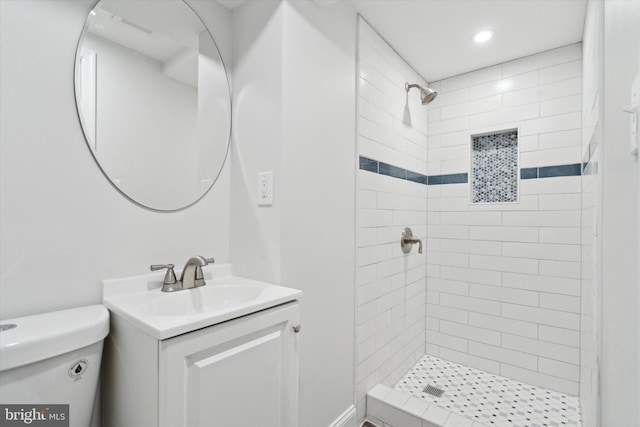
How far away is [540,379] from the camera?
2123mm

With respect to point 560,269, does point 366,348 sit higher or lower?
lower

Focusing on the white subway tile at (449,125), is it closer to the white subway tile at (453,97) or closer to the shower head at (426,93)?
the white subway tile at (453,97)

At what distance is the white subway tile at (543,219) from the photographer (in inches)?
80.5

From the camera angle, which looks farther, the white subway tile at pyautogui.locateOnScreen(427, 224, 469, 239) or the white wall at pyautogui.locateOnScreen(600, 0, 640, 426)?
the white subway tile at pyautogui.locateOnScreen(427, 224, 469, 239)

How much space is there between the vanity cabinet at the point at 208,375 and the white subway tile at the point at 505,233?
5.90ft

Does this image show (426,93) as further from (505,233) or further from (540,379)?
(540,379)

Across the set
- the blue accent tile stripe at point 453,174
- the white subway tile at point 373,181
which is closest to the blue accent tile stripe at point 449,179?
the blue accent tile stripe at point 453,174

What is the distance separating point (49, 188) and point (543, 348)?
292cm

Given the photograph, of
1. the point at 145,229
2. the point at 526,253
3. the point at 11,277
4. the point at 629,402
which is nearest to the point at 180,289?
the point at 145,229

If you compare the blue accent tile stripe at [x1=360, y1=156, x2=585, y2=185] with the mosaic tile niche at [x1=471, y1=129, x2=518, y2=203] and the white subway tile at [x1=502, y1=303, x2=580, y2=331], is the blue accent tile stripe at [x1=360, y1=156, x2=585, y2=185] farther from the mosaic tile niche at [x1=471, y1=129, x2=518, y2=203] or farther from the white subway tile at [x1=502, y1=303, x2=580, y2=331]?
the white subway tile at [x1=502, y1=303, x2=580, y2=331]

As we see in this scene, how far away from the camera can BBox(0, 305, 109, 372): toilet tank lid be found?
78cm

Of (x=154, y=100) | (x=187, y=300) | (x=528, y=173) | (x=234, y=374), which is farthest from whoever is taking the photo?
(x=528, y=173)

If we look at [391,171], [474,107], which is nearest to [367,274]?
[391,171]

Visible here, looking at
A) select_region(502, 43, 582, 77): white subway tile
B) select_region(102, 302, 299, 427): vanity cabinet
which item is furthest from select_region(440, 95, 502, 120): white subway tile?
select_region(102, 302, 299, 427): vanity cabinet
